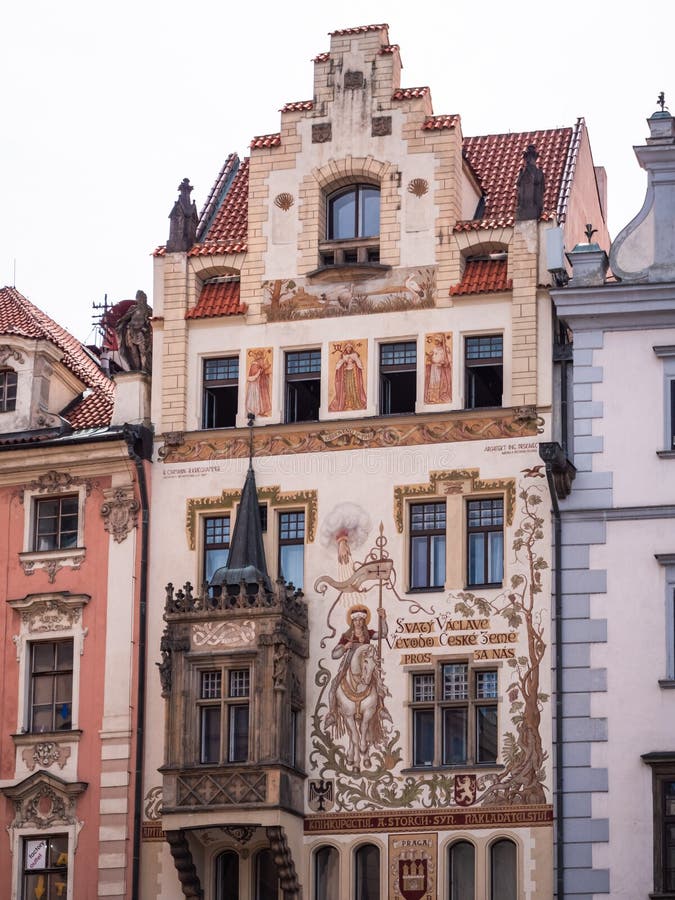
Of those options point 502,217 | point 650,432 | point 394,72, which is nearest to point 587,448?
point 650,432

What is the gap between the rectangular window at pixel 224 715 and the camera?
→ 4284 centimetres

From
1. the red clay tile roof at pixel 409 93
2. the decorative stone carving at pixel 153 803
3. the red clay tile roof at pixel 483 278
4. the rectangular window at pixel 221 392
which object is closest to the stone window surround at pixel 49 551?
the rectangular window at pixel 221 392

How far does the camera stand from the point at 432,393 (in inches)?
1756

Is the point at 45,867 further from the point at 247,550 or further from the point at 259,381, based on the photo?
the point at 259,381

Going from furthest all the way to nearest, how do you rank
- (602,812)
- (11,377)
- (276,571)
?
1. (11,377)
2. (276,571)
3. (602,812)

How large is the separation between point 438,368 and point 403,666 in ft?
17.6

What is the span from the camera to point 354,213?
46656 millimetres

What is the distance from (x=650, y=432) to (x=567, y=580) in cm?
287

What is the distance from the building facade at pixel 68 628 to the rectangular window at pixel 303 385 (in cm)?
275

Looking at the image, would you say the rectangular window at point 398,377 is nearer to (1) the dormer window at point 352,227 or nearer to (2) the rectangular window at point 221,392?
(1) the dormer window at point 352,227

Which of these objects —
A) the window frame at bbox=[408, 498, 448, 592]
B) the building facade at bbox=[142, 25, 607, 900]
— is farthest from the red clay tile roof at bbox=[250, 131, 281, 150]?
the window frame at bbox=[408, 498, 448, 592]

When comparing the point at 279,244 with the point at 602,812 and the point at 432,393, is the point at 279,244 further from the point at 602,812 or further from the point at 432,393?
the point at 602,812

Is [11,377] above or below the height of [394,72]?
below

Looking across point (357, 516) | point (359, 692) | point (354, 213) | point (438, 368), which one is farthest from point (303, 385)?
point (359, 692)
